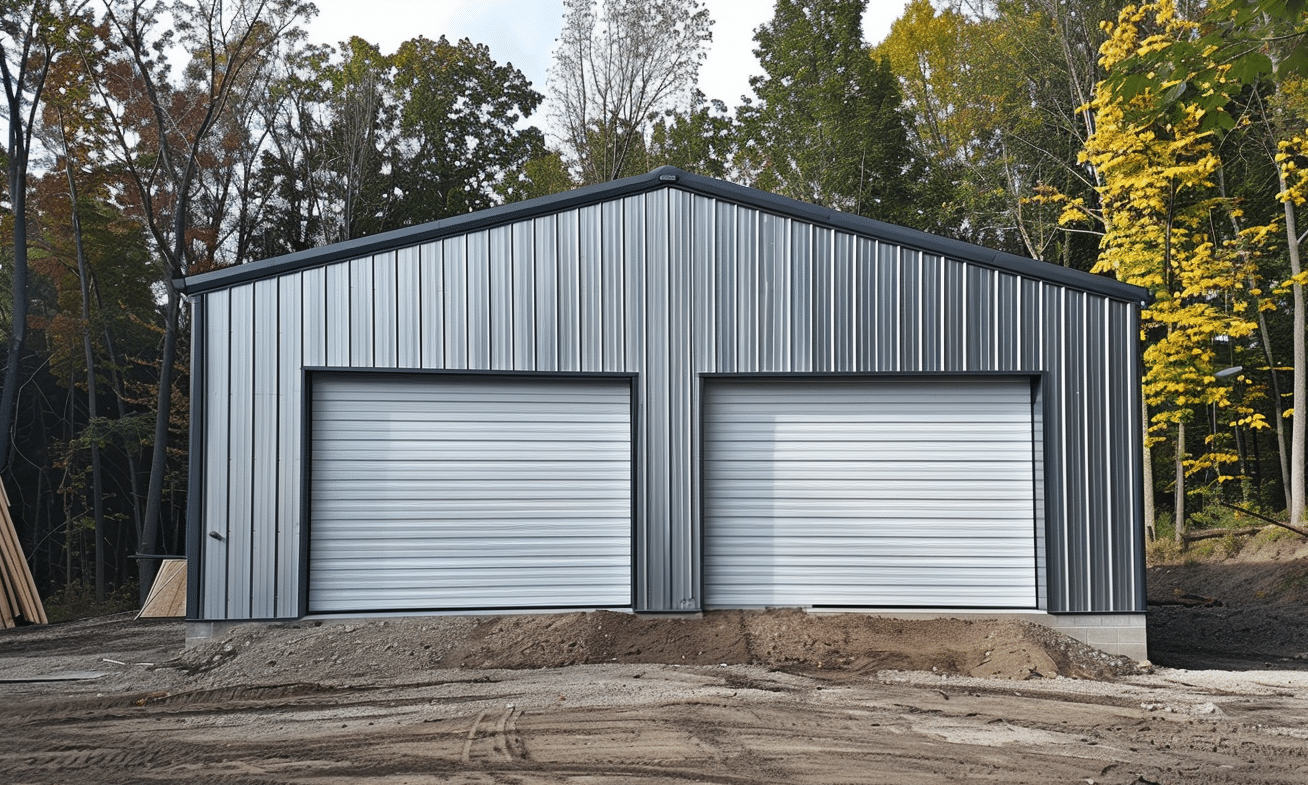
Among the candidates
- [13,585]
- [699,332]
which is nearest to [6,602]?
[13,585]

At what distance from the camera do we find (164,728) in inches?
297

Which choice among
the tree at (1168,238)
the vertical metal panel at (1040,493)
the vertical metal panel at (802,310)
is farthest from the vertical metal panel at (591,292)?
the tree at (1168,238)

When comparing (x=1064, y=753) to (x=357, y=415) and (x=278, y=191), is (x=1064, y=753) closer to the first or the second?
(x=357, y=415)

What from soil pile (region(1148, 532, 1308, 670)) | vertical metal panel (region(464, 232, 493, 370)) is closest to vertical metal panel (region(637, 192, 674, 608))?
vertical metal panel (region(464, 232, 493, 370))

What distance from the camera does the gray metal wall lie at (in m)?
10.5

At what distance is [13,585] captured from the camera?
49.8 ft

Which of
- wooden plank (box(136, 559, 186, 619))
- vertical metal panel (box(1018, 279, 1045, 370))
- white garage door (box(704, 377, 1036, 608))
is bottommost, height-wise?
wooden plank (box(136, 559, 186, 619))

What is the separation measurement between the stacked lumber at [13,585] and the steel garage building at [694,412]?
301 inches

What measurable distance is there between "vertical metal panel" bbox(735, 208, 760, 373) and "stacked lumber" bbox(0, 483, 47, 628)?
12.0 metres

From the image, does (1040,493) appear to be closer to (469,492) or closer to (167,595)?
(469,492)

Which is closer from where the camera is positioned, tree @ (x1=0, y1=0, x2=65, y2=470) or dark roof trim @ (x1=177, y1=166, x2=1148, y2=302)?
dark roof trim @ (x1=177, y1=166, x2=1148, y2=302)

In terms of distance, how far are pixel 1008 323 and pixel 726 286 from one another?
315cm

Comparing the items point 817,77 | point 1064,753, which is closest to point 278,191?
point 817,77

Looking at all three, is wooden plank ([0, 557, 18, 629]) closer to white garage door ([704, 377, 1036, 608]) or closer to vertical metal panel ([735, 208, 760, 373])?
white garage door ([704, 377, 1036, 608])
